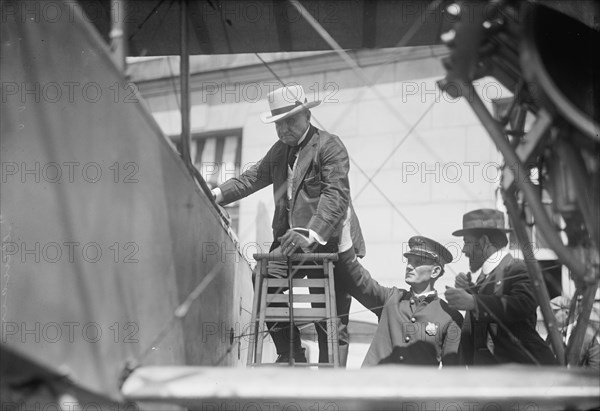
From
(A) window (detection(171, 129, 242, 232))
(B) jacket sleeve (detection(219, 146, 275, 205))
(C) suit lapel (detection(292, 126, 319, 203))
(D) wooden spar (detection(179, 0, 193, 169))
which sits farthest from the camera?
(A) window (detection(171, 129, 242, 232))

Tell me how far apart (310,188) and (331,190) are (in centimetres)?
31

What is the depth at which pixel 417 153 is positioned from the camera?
36.5 ft

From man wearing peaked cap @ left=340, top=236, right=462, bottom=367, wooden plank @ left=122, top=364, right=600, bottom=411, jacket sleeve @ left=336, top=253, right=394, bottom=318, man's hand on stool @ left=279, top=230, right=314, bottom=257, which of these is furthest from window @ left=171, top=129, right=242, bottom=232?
wooden plank @ left=122, top=364, right=600, bottom=411

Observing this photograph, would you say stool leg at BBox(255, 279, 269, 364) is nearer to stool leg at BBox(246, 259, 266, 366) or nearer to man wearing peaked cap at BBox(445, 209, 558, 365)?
stool leg at BBox(246, 259, 266, 366)

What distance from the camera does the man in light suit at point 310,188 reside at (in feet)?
17.4

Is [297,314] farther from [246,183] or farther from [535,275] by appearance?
[535,275]

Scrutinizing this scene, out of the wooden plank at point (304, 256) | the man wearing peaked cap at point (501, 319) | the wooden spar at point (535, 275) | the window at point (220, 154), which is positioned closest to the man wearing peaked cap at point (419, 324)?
the man wearing peaked cap at point (501, 319)

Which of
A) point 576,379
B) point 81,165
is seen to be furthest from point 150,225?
point 576,379

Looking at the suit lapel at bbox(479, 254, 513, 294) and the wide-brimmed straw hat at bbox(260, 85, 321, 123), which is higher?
the wide-brimmed straw hat at bbox(260, 85, 321, 123)

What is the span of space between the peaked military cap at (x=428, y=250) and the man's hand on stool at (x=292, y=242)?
35.2 inches

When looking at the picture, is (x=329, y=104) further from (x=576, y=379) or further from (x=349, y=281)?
(x=576, y=379)

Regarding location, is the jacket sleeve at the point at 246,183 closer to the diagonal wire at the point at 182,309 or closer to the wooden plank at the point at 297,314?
the diagonal wire at the point at 182,309

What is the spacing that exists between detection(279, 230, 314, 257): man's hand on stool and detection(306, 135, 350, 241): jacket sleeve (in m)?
0.12

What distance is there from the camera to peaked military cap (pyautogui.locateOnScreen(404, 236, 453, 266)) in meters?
5.49
